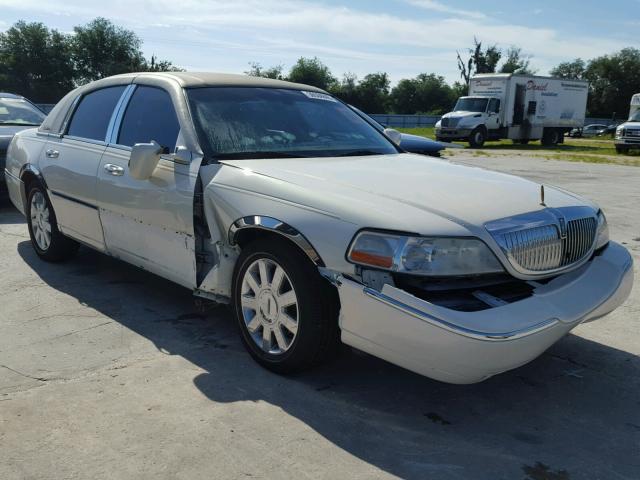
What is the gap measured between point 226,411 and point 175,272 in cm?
117

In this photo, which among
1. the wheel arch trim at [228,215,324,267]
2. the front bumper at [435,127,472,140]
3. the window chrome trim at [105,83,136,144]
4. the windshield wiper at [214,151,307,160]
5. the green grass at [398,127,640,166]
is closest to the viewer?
the wheel arch trim at [228,215,324,267]

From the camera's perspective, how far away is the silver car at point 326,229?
110 inches

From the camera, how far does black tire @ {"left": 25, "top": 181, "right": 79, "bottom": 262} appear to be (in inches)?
213

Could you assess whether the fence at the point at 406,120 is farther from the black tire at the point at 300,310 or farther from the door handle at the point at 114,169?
the black tire at the point at 300,310

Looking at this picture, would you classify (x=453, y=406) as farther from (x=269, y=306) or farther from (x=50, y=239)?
(x=50, y=239)

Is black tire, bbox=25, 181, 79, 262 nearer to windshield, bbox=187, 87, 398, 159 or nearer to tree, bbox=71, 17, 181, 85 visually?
windshield, bbox=187, 87, 398, 159

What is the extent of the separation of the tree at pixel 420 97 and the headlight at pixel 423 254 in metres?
85.6

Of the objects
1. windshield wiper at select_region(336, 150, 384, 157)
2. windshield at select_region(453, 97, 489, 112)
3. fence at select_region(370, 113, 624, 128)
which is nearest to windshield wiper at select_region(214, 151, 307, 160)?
windshield wiper at select_region(336, 150, 384, 157)

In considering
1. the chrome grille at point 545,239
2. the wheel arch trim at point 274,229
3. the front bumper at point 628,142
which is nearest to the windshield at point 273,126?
the wheel arch trim at point 274,229

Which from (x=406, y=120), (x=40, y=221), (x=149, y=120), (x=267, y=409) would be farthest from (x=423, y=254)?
(x=406, y=120)

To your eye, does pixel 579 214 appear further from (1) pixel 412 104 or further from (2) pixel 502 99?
(1) pixel 412 104

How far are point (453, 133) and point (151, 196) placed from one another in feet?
82.1

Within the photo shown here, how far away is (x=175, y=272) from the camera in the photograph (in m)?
3.92

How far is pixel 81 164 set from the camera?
478 centimetres
